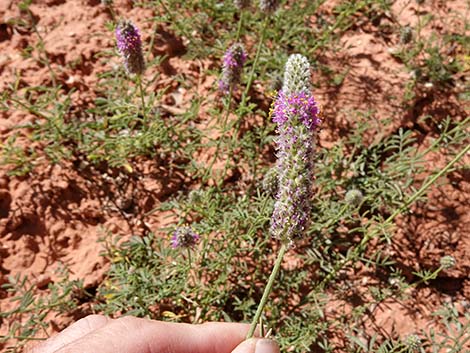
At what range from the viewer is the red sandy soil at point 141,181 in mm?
4094

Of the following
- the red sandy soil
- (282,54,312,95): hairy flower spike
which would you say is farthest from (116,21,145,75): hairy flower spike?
(282,54,312,95): hairy flower spike

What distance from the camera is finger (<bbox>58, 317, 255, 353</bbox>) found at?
2.04 m

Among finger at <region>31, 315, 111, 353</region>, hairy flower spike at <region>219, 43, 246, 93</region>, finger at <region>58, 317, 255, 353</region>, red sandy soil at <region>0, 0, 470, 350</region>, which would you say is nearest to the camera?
finger at <region>58, 317, 255, 353</region>

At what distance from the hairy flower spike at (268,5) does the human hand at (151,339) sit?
2.78 metres

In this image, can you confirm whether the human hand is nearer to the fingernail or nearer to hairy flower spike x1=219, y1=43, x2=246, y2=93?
the fingernail

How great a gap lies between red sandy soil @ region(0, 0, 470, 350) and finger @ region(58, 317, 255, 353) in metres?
1.71

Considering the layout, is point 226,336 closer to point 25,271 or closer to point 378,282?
point 378,282

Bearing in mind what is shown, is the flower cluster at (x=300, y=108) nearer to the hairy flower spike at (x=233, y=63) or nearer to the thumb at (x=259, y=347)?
the thumb at (x=259, y=347)

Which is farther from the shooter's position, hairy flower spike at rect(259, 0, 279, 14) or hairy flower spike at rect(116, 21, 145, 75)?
hairy flower spike at rect(259, 0, 279, 14)

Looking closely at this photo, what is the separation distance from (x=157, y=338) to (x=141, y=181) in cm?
257

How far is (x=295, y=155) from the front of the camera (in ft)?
6.91

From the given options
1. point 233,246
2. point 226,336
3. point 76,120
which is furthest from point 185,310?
point 76,120

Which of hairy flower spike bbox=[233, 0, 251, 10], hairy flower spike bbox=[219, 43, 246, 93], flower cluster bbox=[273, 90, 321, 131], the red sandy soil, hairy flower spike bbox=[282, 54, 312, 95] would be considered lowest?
the red sandy soil

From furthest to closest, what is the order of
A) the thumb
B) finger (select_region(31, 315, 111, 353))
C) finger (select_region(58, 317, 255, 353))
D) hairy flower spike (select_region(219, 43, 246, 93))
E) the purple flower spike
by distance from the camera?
hairy flower spike (select_region(219, 43, 246, 93)), the purple flower spike, finger (select_region(31, 315, 111, 353)), the thumb, finger (select_region(58, 317, 255, 353))
